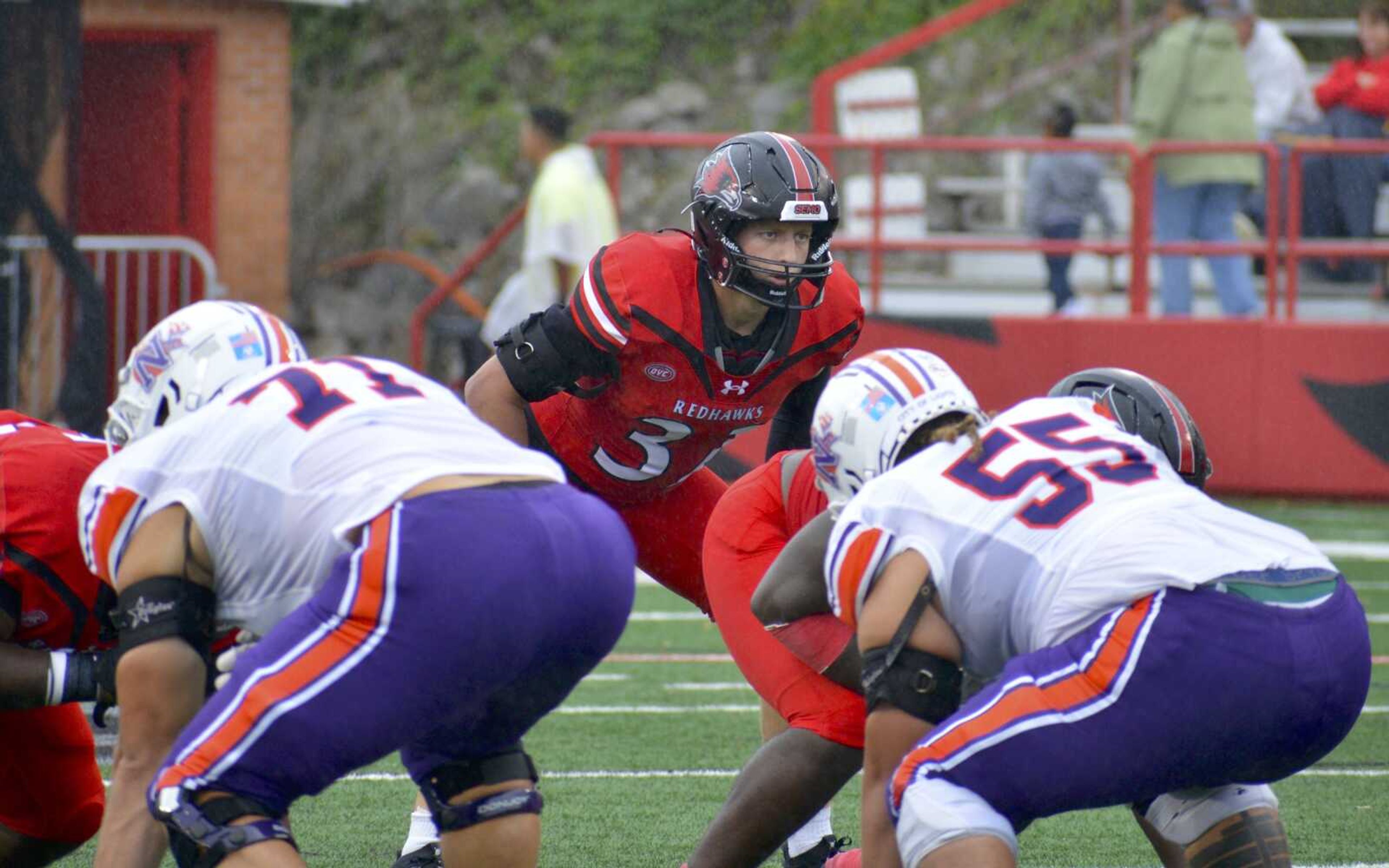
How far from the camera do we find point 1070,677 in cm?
318

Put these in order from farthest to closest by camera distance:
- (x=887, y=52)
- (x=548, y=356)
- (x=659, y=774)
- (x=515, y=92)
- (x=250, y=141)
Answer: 1. (x=515, y=92)
2. (x=250, y=141)
3. (x=887, y=52)
4. (x=659, y=774)
5. (x=548, y=356)

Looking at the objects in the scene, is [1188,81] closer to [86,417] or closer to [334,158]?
[86,417]

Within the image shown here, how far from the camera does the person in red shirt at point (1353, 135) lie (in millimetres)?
11211

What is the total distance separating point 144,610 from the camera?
10.4 feet

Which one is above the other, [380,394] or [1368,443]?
[380,394]

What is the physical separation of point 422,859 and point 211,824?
1509 mm

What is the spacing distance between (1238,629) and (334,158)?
17.2 m

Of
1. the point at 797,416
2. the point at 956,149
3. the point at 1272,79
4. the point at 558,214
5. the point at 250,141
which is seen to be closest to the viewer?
the point at 797,416

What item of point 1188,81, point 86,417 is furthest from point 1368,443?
point 86,417

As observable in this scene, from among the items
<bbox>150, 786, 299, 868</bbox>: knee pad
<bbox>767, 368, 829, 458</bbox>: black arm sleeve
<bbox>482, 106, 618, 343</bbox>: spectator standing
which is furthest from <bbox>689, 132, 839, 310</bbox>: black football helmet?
<bbox>482, 106, 618, 343</bbox>: spectator standing

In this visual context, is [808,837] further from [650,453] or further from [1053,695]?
[1053,695]

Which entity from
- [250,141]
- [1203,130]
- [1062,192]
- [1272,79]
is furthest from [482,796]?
[250,141]

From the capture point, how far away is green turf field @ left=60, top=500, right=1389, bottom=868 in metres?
4.72

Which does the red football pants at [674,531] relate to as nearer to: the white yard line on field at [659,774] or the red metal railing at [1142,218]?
the white yard line on field at [659,774]
